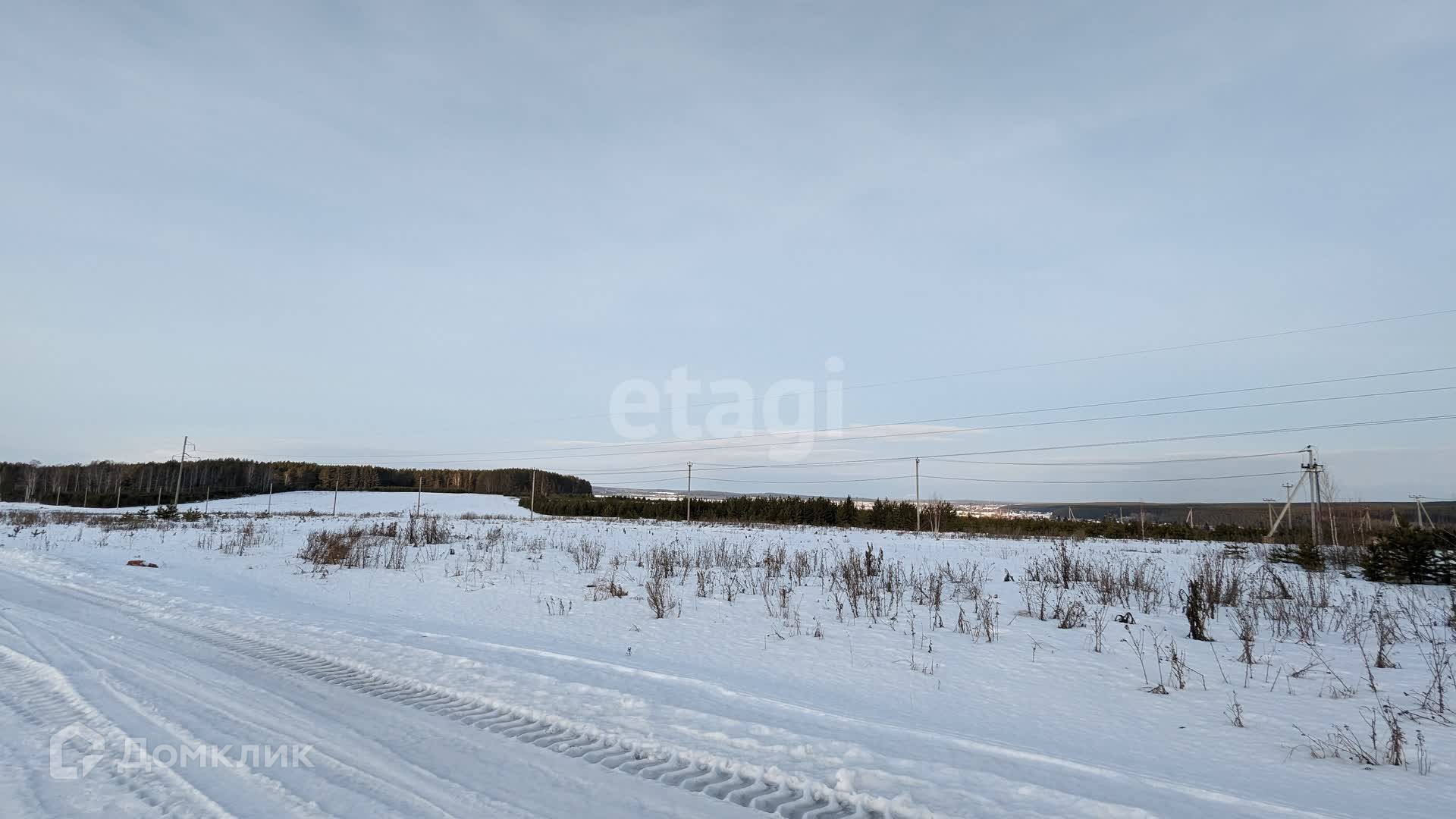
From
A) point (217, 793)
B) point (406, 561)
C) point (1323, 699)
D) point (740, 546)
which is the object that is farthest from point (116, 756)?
point (740, 546)

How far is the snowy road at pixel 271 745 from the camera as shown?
2.86m

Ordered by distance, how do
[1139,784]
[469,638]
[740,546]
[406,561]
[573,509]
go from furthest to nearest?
[573,509] → [740,546] → [406,561] → [469,638] → [1139,784]

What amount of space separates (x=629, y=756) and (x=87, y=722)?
3.06 m

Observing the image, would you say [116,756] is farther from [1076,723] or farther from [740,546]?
[740,546]

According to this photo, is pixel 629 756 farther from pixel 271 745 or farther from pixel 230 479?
pixel 230 479

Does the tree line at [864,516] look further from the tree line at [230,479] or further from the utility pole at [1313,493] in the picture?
the tree line at [230,479]

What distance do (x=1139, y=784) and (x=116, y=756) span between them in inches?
194

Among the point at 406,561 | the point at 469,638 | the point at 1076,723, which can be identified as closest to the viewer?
the point at 1076,723

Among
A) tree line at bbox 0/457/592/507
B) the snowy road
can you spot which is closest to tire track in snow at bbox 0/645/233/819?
the snowy road

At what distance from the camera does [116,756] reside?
3281 millimetres

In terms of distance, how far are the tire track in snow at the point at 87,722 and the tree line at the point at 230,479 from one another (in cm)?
8217

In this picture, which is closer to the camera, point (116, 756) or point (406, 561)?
point (116, 756)

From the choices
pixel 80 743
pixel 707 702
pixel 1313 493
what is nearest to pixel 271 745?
pixel 80 743

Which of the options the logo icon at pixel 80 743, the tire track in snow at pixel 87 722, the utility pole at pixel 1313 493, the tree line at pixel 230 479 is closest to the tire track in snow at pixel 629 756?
the tire track in snow at pixel 87 722
